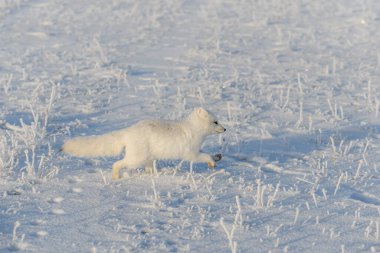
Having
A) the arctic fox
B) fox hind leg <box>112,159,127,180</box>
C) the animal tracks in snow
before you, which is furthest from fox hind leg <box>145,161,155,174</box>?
the animal tracks in snow

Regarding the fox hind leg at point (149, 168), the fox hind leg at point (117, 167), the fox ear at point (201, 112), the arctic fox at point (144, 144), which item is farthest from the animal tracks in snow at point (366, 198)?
the fox hind leg at point (117, 167)

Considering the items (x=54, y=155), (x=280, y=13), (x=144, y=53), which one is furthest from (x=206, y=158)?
(x=280, y=13)

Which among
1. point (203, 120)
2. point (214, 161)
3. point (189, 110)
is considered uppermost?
point (203, 120)

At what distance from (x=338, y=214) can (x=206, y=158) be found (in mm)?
1711

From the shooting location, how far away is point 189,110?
9.59 meters

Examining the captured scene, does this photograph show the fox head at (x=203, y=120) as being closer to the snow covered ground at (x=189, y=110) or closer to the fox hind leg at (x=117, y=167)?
the snow covered ground at (x=189, y=110)

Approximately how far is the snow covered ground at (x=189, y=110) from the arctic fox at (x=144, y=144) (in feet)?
0.80

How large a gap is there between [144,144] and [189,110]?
3.37m

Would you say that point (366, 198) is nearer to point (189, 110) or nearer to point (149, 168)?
point (149, 168)

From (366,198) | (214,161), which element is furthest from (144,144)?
(366,198)

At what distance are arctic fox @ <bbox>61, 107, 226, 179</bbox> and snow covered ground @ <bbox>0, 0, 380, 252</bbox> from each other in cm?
25

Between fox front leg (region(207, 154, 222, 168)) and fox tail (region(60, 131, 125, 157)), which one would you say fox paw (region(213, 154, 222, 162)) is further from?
fox tail (region(60, 131, 125, 157))

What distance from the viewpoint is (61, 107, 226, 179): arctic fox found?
627 centimetres

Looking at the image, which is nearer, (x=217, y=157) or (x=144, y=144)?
(x=144, y=144)
